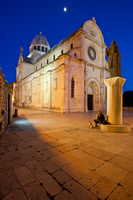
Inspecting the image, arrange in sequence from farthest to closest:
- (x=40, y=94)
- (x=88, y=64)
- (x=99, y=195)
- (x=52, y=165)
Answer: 1. (x=40, y=94)
2. (x=88, y=64)
3. (x=52, y=165)
4. (x=99, y=195)

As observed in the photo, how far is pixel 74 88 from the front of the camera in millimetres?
18156

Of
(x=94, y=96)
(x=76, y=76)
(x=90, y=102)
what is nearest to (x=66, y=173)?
(x=76, y=76)

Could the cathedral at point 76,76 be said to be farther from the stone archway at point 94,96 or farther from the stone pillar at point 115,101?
the stone pillar at point 115,101

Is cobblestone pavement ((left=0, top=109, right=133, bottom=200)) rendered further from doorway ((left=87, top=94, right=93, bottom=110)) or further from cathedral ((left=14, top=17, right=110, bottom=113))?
doorway ((left=87, top=94, right=93, bottom=110))

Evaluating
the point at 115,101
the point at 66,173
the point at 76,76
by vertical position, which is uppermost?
the point at 76,76

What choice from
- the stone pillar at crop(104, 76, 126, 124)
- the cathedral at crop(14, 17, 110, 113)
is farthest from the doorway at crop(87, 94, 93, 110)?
the stone pillar at crop(104, 76, 126, 124)

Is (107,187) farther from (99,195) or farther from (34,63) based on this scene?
(34,63)

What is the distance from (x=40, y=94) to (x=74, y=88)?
8585mm

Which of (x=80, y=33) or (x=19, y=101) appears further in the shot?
(x=19, y=101)

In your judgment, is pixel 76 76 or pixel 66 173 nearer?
pixel 66 173

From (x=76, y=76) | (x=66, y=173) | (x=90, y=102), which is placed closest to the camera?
(x=66, y=173)

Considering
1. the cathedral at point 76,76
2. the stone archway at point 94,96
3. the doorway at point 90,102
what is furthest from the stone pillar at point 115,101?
the stone archway at point 94,96

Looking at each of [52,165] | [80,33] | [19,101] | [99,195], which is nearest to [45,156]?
[52,165]

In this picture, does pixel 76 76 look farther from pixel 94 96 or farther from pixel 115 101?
pixel 115 101
